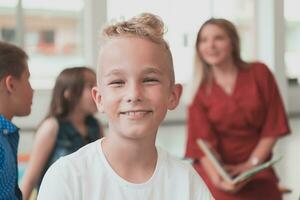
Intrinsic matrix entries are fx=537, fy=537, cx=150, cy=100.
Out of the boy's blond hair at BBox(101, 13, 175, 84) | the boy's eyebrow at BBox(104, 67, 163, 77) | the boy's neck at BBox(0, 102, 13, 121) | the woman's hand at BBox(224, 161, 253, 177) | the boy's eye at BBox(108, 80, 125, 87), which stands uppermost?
the boy's blond hair at BBox(101, 13, 175, 84)

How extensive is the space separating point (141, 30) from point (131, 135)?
8.8 inches

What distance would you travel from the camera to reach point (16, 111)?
1731 millimetres

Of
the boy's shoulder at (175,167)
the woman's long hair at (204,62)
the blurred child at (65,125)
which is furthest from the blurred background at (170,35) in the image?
the boy's shoulder at (175,167)

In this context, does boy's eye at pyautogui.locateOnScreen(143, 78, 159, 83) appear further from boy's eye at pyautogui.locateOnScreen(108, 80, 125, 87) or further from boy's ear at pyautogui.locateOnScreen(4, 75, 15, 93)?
boy's ear at pyautogui.locateOnScreen(4, 75, 15, 93)

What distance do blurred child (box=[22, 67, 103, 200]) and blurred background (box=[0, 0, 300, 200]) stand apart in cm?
317

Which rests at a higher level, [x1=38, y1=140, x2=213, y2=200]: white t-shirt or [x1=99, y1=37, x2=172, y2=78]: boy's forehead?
[x1=99, y1=37, x2=172, y2=78]: boy's forehead

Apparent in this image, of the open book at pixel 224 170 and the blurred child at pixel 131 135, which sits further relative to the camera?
the open book at pixel 224 170

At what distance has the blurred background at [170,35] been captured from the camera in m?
6.72

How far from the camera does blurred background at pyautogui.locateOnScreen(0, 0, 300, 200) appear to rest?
22.1 ft

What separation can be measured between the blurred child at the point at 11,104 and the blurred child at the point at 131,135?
1.64 ft

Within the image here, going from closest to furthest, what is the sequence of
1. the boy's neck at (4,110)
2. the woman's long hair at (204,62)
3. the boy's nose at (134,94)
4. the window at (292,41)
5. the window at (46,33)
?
1. the boy's nose at (134,94)
2. the boy's neck at (4,110)
3. the woman's long hair at (204,62)
4. the window at (46,33)
5. the window at (292,41)

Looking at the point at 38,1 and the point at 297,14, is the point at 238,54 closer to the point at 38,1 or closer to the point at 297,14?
the point at 38,1

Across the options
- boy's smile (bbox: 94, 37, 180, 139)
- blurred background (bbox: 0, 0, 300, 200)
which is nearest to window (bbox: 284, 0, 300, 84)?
blurred background (bbox: 0, 0, 300, 200)

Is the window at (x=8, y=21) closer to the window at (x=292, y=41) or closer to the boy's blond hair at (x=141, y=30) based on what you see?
the window at (x=292, y=41)
